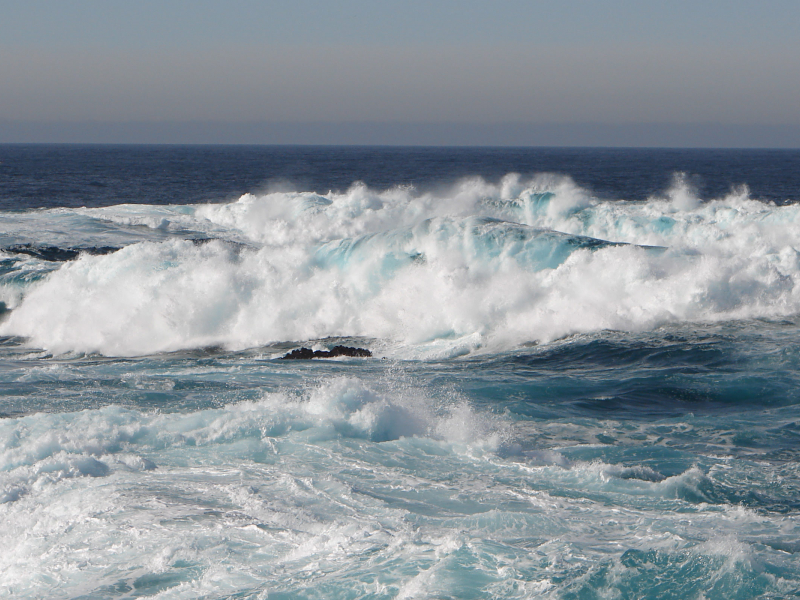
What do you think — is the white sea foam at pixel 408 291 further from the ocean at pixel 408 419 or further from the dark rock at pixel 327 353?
the dark rock at pixel 327 353

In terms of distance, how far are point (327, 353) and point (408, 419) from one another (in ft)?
16.0

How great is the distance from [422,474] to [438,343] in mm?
7159

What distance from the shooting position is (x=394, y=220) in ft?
114

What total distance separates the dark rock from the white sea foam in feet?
2.71

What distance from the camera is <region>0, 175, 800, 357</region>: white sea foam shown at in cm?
1628

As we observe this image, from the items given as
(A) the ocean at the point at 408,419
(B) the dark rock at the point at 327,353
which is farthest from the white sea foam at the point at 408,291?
(B) the dark rock at the point at 327,353

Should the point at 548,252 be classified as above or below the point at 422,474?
above

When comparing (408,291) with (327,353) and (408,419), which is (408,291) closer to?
(327,353)

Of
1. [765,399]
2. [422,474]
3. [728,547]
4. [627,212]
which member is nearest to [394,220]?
[627,212]

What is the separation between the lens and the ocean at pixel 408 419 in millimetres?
6520

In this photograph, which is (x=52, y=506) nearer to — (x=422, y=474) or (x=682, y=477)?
(x=422, y=474)

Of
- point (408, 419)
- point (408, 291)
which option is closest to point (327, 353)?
point (408, 291)

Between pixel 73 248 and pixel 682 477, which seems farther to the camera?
pixel 73 248

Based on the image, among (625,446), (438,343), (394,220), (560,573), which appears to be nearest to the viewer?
(560,573)
